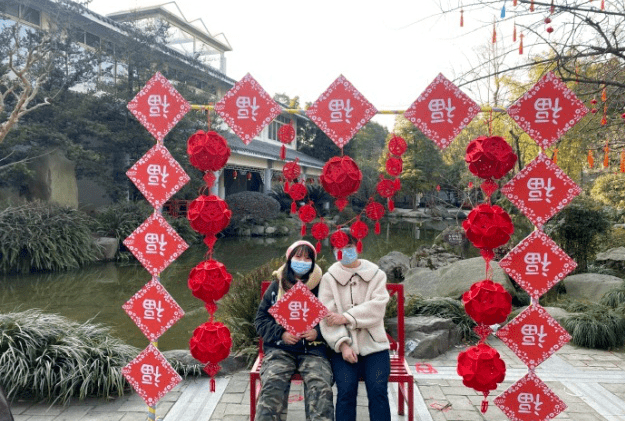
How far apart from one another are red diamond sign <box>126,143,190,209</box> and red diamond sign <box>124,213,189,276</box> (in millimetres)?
143

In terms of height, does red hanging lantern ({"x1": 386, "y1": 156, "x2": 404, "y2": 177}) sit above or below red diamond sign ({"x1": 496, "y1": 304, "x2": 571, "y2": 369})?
above

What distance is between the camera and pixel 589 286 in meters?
6.55

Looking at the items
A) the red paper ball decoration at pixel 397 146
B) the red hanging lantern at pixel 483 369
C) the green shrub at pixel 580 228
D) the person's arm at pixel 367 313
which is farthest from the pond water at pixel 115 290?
the green shrub at pixel 580 228

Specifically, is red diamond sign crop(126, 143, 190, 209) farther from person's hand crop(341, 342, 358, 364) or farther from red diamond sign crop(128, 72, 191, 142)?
person's hand crop(341, 342, 358, 364)

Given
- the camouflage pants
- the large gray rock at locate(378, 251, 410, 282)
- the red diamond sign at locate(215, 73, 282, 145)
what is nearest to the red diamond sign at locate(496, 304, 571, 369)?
the camouflage pants

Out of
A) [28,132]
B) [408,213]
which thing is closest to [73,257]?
[28,132]

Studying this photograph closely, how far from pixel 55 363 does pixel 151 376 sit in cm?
103

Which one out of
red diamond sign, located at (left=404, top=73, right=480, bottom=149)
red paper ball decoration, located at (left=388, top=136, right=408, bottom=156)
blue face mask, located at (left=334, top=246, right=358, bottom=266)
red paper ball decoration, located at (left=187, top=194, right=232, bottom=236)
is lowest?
blue face mask, located at (left=334, top=246, right=358, bottom=266)

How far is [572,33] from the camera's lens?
370cm

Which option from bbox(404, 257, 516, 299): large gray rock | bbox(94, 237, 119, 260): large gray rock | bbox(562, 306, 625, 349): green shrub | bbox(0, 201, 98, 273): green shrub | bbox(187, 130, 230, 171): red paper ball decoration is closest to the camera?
bbox(187, 130, 230, 171): red paper ball decoration

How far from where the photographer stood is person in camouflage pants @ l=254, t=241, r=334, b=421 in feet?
8.36

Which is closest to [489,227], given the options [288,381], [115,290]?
[288,381]

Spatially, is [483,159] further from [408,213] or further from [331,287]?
[408,213]

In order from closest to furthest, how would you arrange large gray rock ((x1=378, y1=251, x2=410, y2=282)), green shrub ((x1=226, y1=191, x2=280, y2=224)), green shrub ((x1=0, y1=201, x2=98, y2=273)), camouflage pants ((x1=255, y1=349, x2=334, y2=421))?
camouflage pants ((x1=255, y1=349, x2=334, y2=421)) → green shrub ((x1=0, y1=201, x2=98, y2=273)) → large gray rock ((x1=378, y1=251, x2=410, y2=282)) → green shrub ((x1=226, y1=191, x2=280, y2=224))
